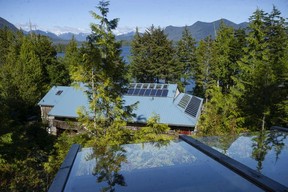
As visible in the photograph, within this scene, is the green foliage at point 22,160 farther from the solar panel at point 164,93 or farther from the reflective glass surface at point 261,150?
the solar panel at point 164,93

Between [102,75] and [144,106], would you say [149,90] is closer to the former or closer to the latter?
[144,106]

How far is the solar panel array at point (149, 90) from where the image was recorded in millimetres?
28141

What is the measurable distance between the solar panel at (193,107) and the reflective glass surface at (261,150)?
19.7 m

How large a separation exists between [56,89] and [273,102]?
81.1ft

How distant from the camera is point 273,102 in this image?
21484 mm

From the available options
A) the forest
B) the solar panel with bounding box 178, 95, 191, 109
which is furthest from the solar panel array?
the forest

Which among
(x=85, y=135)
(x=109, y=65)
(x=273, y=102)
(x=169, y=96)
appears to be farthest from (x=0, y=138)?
(x=273, y=102)

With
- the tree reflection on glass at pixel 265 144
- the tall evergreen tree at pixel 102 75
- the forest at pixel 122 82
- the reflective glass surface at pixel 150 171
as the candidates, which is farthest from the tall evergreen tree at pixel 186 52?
the reflective glass surface at pixel 150 171

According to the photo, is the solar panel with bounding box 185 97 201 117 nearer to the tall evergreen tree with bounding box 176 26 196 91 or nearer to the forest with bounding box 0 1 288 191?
the forest with bounding box 0 1 288 191

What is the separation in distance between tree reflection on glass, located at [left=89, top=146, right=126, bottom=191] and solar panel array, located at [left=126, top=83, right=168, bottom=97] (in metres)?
23.7

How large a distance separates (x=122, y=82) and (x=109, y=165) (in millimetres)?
12222

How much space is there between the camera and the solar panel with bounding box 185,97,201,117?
24.8 meters

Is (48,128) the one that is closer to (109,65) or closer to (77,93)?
(77,93)

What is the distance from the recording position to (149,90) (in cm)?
2911
